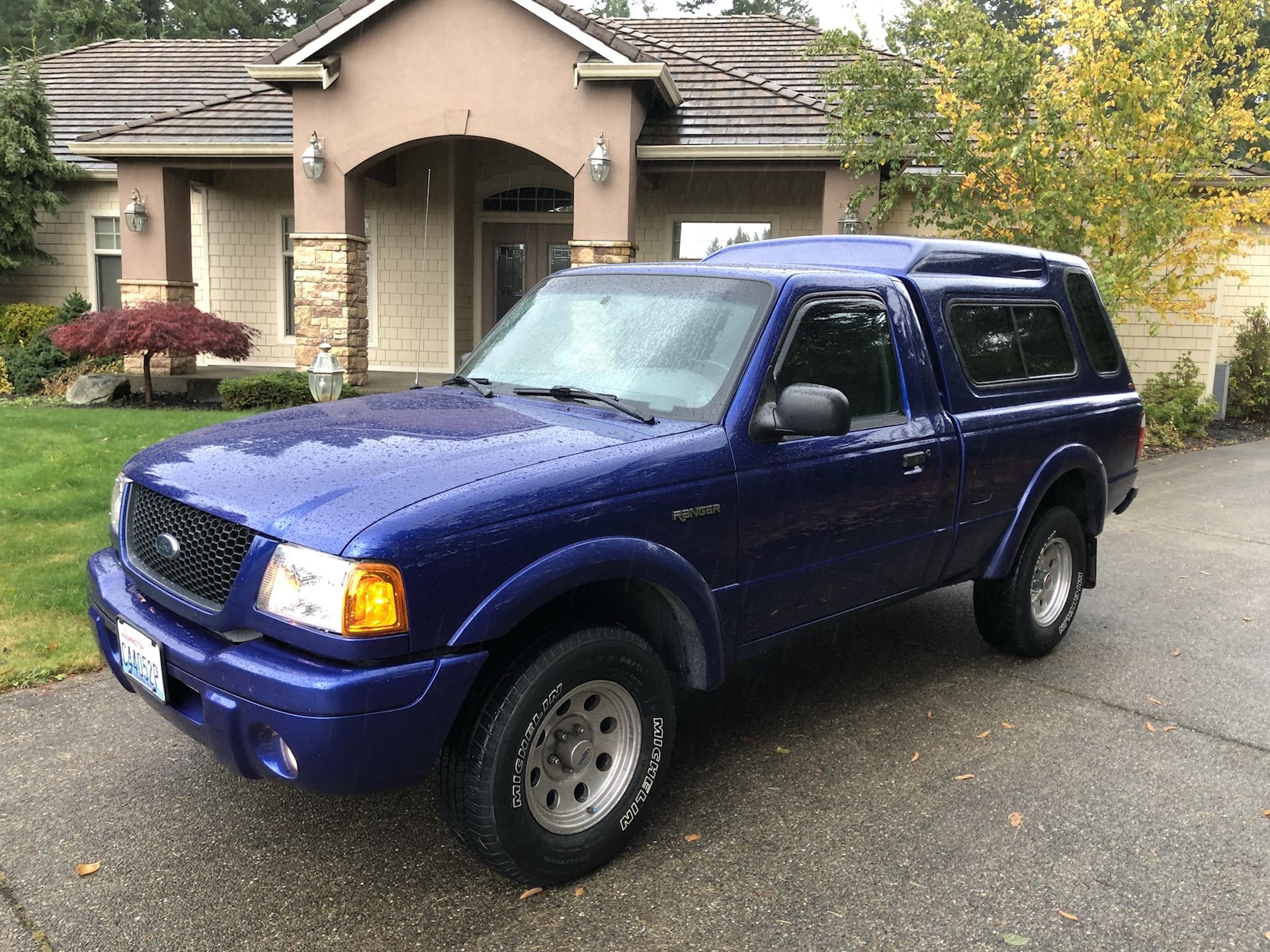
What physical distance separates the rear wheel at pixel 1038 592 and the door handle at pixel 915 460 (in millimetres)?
1180

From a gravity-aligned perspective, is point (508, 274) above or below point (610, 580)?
above

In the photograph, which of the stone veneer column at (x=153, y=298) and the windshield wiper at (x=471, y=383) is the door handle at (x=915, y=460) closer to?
the windshield wiper at (x=471, y=383)

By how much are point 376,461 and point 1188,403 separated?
46.5ft

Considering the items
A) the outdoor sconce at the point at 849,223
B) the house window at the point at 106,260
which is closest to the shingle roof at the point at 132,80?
the house window at the point at 106,260

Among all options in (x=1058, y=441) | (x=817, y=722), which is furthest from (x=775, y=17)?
(x=817, y=722)

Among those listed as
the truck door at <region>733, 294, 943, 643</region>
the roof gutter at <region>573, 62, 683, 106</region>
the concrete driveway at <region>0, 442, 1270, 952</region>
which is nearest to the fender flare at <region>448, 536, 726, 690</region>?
the truck door at <region>733, 294, 943, 643</region>

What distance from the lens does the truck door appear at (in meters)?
3.53

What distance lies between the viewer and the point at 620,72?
39.8 feet

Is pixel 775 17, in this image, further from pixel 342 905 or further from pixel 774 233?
pixel 342 905

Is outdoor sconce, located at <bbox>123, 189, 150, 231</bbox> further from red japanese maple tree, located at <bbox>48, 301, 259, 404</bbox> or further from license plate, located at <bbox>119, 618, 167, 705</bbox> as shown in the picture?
license plate, located at <bbox>119, 618, 167, 705</bbox>

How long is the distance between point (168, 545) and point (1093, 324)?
4.72 metres

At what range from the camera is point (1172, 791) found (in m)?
3.80

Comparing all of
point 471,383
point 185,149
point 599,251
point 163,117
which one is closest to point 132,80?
point 163,117

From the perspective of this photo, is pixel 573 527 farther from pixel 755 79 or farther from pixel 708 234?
pixel 708 234
